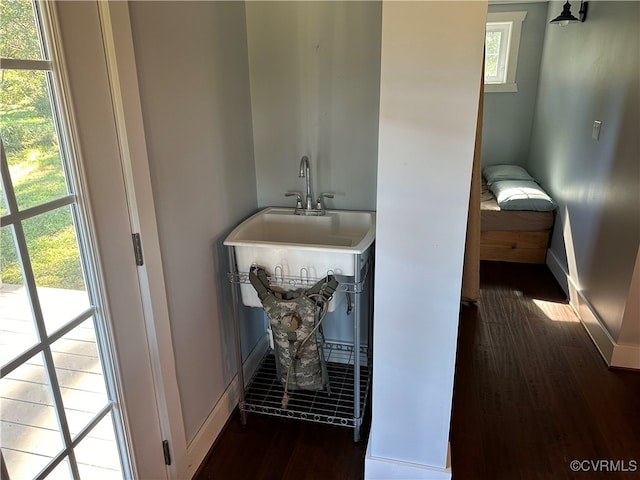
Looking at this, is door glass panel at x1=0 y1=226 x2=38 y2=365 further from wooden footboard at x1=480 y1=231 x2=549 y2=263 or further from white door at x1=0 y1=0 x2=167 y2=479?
wooden footboard at x1=480 y1=231 x2=549 y2=263

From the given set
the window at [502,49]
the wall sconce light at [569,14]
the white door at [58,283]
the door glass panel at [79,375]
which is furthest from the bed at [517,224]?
the door glass panel at [79,375]

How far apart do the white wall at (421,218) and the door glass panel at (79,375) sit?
827 mm

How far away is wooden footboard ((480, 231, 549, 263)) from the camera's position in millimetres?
3715

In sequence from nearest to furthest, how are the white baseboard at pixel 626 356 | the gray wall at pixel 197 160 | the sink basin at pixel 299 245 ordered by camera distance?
the gray wall at pixel 197 160
the sink basin at pixel 299 245
the white baseboard at pixel 626 356

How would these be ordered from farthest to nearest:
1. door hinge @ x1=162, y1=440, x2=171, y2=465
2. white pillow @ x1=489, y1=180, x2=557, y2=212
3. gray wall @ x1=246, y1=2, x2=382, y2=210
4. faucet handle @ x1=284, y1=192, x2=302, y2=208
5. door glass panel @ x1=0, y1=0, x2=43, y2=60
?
white pillow @ x1=489, y1=180, x2=557, y2=212
faucet handle @ x1=284, y1=192, x2=302, y2=208
gray wall @ x1=246, y1=2, x2=382, y2=210
door hinge @ x1=162, y1=440, x2=171, y2=465
door glass panel @ x1=0, y1=0, x2=43, y2=60

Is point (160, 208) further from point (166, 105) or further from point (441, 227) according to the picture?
point (441, 227)

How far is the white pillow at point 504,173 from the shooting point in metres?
4.23

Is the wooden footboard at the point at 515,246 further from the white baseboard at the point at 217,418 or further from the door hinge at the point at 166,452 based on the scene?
the door hinge at the point at 166,452

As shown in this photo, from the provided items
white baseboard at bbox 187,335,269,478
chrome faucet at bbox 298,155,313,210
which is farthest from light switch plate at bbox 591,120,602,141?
white baseboard at bbox 187,335,269,478

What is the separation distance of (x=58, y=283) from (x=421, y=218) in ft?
3.15

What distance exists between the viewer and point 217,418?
6.42ft

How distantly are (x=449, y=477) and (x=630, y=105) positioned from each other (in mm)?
2051

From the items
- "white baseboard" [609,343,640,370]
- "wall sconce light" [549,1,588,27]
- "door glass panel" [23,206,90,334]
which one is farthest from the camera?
"wall sconce light" [549,1,588,27]

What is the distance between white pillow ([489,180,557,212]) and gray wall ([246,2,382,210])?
6.35ft
